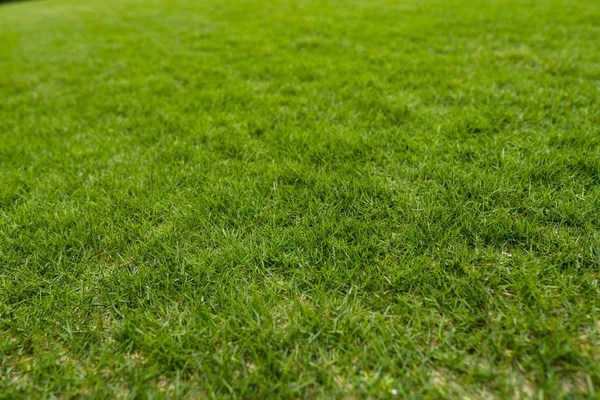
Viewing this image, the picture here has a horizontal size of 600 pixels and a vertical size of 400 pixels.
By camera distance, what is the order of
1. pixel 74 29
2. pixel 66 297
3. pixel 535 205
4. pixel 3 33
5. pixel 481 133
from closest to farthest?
pixel 66 297, pixel 535 205, pixel 481 133, pixel 74 29, pixel 3 33

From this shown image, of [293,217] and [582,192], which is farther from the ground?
[582,192]

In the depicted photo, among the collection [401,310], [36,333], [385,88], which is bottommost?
[36,333]

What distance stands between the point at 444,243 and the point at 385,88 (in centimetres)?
195

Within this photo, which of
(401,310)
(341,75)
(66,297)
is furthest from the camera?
(341,75)

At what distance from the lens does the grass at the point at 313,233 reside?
121 centimetres

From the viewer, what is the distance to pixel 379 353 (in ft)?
4.01

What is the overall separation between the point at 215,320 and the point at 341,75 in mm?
2825

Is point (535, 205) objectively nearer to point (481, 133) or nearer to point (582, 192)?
point (582, 192)

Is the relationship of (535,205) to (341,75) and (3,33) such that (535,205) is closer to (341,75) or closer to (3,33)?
(341,75)

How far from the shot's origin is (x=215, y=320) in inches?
54.4

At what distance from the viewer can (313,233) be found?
172cm

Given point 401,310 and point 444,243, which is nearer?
point 401,310

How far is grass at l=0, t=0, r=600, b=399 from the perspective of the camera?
3.98ft

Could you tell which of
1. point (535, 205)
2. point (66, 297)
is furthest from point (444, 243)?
point (66, 297)
